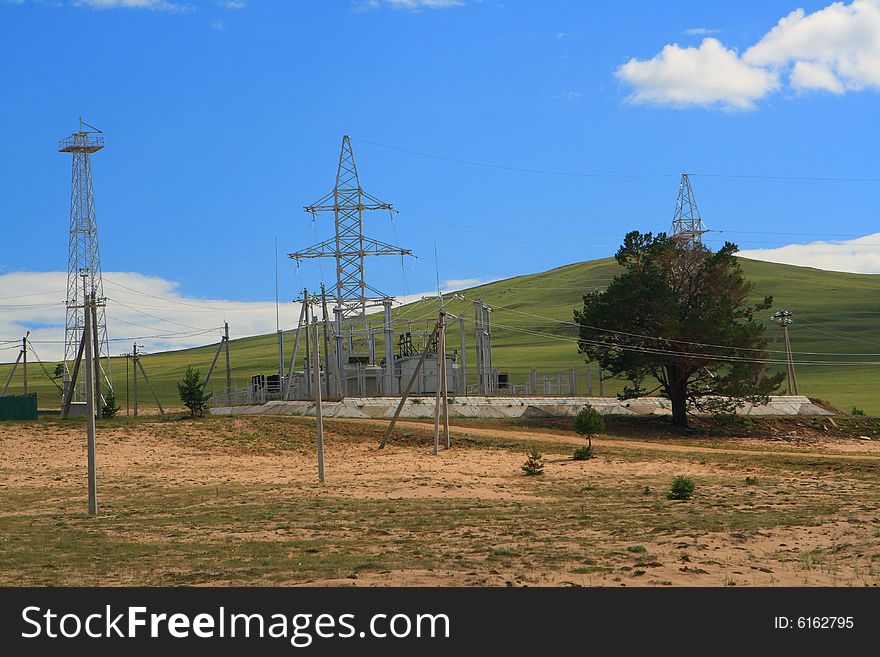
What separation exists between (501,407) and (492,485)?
28.6 metres

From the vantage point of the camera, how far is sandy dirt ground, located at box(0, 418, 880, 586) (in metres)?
17.2

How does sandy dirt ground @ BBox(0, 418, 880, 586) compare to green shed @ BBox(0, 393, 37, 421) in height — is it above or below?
below

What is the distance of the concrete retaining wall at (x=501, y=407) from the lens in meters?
63.0

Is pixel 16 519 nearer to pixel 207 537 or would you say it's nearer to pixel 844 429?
pixel 207 537

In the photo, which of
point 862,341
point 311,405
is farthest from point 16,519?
point 862,341

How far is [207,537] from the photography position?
23.3 m

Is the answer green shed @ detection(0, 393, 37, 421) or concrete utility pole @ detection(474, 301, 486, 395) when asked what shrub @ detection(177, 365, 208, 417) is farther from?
concrete utility pole @ detection(474, 301, 486, 395)

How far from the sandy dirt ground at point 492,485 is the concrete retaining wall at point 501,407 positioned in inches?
182

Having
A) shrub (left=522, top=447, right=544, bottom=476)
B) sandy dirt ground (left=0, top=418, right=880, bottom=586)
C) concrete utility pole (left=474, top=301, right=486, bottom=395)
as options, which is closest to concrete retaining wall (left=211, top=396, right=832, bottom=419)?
concrete utility pole (left=474, top=301, right=486, bottom=395)

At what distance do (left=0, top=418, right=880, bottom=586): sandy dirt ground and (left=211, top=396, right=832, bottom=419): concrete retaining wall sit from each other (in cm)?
463

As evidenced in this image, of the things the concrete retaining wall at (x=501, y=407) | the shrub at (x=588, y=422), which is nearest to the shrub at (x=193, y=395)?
the concrete retaining wall at (x=501, y=407)
